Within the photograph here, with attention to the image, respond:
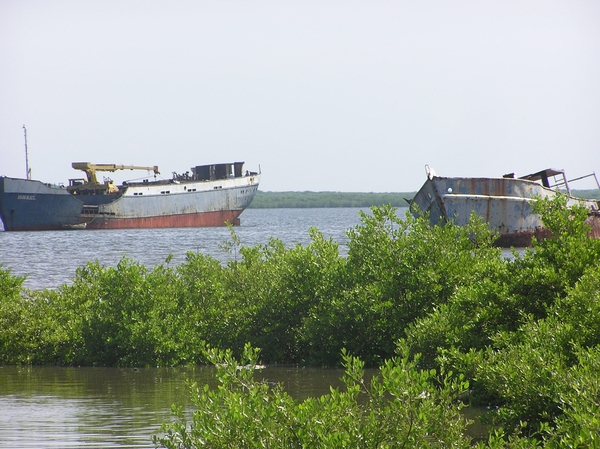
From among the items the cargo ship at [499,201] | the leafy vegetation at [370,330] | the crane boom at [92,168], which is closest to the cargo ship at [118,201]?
the crane boom at [92,168]

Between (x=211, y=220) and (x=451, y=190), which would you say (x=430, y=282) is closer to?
(x=451, y=190)

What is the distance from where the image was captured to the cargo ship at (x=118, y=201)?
239 feet

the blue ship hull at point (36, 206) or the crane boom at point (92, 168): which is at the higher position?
the crane boom at point (92, 168)

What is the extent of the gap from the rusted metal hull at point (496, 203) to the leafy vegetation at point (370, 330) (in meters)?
24.4

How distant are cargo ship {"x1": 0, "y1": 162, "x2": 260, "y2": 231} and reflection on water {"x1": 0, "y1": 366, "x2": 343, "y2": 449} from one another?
60.6 metres

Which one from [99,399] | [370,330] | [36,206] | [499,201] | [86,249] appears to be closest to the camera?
[99,399]

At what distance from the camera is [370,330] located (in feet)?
44.3

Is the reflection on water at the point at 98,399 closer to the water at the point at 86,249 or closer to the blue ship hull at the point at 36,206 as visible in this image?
the water at the point at 86,249

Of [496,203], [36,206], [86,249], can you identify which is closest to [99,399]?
[496,203]

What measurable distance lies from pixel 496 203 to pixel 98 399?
1192 inches

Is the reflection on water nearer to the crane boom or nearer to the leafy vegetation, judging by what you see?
the leafy vegetation

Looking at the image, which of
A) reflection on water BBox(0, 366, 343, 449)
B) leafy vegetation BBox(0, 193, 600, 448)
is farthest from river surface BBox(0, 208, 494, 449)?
leafy vegetation BBox(0, 193, 600, 448)

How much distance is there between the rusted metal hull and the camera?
39594 millimetres

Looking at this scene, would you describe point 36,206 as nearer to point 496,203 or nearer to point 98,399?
point 496,203
